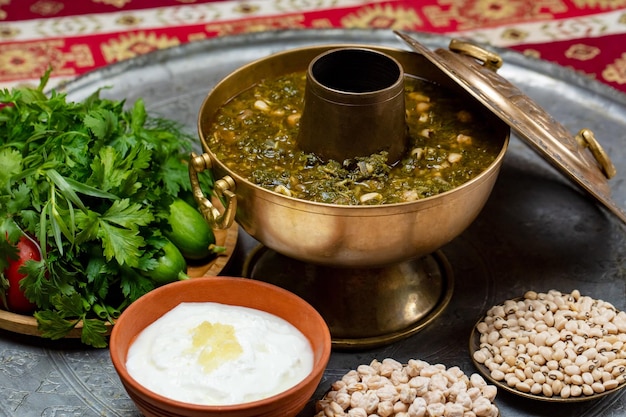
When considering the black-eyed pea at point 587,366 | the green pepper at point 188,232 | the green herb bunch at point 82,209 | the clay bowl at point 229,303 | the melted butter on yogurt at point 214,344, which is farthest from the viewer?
the green pepper at point 188,232

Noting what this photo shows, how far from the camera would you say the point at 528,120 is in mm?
2539

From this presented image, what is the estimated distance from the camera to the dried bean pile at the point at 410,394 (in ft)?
7.72

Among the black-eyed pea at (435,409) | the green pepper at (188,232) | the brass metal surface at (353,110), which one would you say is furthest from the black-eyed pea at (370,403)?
the green pepper at (188,232)

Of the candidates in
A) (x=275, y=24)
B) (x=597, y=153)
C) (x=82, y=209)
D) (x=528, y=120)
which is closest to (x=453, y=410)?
(x=528, y=120)

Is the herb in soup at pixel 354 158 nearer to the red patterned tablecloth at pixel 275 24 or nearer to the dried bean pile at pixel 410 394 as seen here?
the dried bean pile at pixel 410 394

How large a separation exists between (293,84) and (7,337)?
3.84 feet

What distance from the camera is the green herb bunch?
2.58 m

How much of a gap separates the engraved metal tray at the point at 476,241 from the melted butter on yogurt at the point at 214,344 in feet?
1.06

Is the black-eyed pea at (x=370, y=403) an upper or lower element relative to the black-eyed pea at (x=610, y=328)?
upper

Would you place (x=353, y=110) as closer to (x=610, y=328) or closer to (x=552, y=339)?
(x=552, y=339)

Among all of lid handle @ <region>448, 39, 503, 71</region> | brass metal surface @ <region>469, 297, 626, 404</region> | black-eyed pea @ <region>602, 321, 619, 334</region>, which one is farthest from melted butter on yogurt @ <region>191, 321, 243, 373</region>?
lid handle @ <region>448, 39, 503, 71</region>

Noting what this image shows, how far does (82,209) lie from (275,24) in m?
2.05

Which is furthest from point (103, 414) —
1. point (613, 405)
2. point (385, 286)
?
point (613, 405)

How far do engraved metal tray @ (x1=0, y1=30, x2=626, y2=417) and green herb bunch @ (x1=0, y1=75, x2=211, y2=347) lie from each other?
153mm
